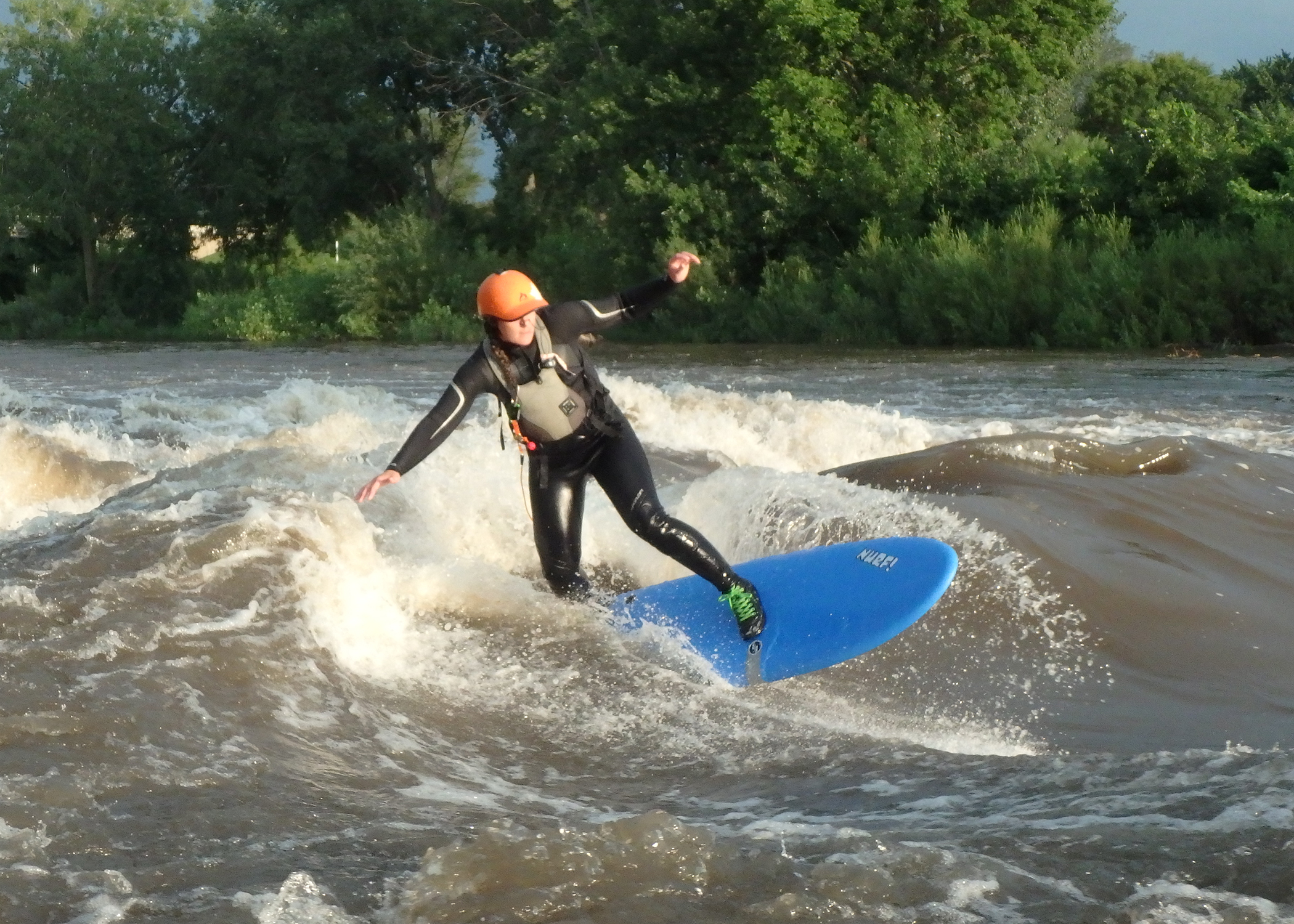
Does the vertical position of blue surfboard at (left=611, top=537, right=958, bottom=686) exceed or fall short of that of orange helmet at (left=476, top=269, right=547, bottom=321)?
it falls short

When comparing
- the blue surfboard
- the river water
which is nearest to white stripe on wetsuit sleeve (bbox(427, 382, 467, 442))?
the river water

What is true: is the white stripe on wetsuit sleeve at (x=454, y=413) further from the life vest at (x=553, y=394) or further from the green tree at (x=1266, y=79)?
the green tree at (x=1266, y=79)

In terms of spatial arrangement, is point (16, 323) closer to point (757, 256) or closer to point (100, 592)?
point (757, 256)

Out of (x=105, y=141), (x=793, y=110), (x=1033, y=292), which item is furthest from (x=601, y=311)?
(x=105, y=141)

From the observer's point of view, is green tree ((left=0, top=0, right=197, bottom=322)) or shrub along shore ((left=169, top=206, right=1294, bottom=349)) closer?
shrub along shore ((left=169, top=206, right=1294, bottom=349))

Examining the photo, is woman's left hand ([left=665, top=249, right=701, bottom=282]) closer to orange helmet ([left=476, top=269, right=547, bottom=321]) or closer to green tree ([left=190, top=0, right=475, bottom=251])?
orange helmet ([left=476, top=269, right=547, bottom=321])

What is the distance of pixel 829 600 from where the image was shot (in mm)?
6203

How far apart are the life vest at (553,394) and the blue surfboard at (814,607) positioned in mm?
914

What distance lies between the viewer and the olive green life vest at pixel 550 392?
616 cm

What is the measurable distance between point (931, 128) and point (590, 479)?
23.0 m

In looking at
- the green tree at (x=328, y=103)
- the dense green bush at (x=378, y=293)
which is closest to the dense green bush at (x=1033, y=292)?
the dense green bush at (x=378, y=293)

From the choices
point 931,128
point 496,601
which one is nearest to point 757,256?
point 931,128

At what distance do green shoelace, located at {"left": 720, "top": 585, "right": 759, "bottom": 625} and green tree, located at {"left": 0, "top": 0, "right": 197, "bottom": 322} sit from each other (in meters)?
40.5

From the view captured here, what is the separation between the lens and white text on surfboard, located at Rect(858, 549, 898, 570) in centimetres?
620
